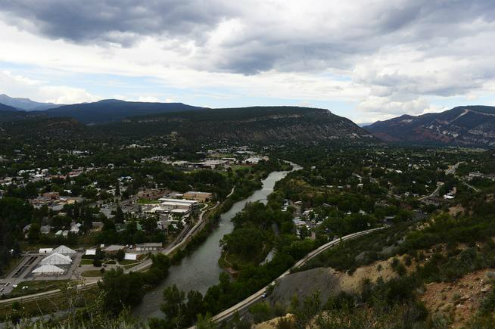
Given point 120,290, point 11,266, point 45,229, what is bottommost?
point 11,266

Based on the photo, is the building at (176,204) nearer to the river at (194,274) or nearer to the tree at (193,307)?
the river at (194,274)

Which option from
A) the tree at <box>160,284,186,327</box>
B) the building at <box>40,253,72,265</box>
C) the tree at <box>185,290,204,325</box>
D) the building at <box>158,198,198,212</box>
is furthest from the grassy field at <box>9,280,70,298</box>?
the building at <box>158,198,198,212</box>

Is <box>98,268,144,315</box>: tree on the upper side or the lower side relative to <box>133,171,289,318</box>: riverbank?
upper

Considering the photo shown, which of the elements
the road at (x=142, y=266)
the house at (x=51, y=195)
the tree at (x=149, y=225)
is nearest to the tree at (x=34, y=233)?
the tree at (x=149, y=225)

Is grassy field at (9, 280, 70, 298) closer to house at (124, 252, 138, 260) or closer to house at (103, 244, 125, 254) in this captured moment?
house at (124, 252, 138, 260)

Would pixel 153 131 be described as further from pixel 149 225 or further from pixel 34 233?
pixel 34 233

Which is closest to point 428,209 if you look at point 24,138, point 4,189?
point 4,189

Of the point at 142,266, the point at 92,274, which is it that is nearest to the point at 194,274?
the point at 142,266

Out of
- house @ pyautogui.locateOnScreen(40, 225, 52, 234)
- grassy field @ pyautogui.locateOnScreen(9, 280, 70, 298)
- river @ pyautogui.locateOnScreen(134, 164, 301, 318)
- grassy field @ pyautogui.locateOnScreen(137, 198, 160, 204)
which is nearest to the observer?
river @ pyautogui.locateOnScreen(134, 164, 301, 318)

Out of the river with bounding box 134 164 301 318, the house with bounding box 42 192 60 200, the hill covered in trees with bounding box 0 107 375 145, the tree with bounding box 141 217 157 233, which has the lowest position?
the river with bounding box 134 164 301 318
